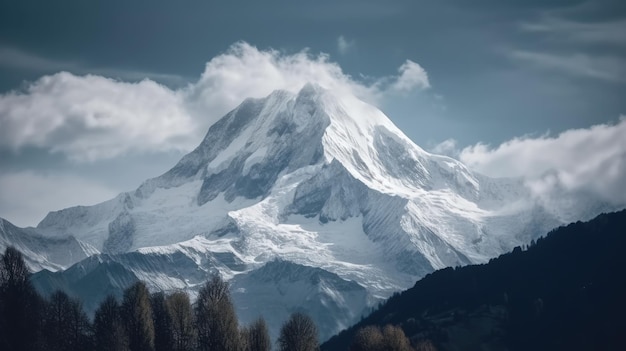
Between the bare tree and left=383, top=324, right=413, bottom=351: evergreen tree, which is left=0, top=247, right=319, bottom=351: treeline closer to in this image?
the bare tree

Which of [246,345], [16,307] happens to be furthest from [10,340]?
[246,345]

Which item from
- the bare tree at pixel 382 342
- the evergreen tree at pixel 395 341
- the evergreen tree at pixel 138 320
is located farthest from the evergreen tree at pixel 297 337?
the evergreen tree at pixel 138 320

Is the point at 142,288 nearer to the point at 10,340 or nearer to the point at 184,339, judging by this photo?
the point at 184,339

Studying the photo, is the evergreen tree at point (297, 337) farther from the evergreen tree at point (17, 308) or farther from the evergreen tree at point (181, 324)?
the evergreen tree at point (17, 308)

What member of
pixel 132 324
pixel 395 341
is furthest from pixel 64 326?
pixel 395 341

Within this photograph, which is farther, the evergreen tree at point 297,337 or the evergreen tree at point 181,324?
the evergreen tree at point 297,337

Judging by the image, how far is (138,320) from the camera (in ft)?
516

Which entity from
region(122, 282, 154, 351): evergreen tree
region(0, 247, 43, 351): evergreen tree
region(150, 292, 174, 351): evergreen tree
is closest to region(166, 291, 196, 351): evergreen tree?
region(150, 292, 174, 351): evergreen tree

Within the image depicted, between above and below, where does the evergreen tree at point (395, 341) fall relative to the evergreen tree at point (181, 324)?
below

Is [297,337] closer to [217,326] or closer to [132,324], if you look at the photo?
[217,326]

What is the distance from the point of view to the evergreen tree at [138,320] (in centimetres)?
15562

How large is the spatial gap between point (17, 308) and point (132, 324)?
57.4 feet

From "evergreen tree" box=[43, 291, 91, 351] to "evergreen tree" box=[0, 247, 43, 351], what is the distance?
2.45m

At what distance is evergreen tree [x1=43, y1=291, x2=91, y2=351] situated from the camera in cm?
14774
